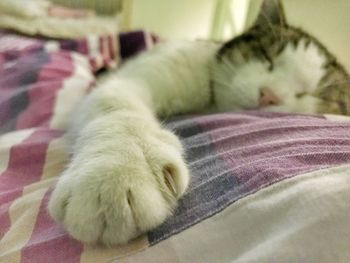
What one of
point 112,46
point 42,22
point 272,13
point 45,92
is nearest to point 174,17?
point 42,22

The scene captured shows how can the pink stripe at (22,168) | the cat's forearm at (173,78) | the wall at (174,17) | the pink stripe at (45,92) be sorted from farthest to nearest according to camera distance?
the wall at (174,17) → the cat's forearm at (173,78) → the pink stripe at (45,92) → the pink stripe at (22,168)

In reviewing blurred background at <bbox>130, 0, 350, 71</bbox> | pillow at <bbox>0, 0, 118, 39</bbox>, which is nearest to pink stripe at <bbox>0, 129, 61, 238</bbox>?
blurred background at <bbox>130, 0, 350, 71</bbox>

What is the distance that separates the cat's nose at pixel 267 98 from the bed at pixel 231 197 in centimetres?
19

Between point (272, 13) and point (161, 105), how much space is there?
410 mm

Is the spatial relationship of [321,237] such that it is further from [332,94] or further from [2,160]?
[332,94]

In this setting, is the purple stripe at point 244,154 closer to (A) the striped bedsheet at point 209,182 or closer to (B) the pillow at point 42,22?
(A) the striped bedsheet at point 209,182

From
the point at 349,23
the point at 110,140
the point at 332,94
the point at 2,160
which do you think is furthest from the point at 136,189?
the point at 349,23

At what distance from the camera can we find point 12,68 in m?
1.00

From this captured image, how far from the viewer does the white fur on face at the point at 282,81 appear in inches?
35.3

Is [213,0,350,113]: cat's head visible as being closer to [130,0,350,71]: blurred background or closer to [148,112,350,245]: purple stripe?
[130,0,350,71]: blurred background

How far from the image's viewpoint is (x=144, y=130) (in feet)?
1.83

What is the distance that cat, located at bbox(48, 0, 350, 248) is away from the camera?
1.34 feet

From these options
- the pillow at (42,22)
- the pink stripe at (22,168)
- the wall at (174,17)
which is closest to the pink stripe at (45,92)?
the pink stripe at (22,168)

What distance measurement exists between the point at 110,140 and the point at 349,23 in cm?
83
